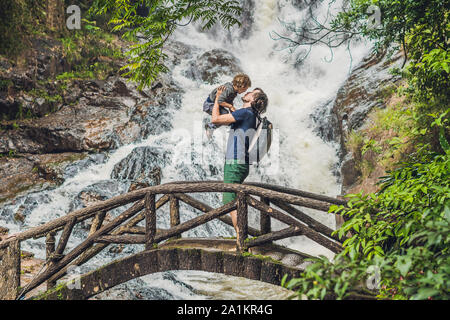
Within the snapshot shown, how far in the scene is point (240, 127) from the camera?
4344 mm

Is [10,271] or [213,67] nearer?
[10,271]

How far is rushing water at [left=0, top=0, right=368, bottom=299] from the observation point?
7.50 meters

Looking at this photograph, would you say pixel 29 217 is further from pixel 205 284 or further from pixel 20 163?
pixel 205 284

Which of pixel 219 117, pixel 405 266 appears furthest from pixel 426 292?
pixel 219 117

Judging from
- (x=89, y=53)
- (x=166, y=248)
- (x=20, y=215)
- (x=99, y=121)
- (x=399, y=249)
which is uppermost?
(x=89, y=53)

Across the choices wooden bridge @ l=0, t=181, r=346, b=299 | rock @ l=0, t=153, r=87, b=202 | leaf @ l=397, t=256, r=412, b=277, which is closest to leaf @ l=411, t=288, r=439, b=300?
leaf @ l=397, t=256, r=412, b=277

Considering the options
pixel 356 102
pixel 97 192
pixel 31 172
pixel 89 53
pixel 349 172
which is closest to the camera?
pixel 349 172

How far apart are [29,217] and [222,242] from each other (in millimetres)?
6798

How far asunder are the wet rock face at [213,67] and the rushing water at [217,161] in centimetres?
36

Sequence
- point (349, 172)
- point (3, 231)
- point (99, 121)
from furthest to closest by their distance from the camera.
→ 1. point (99, 121)
2. point (349, 172)
3. point (3, 231)

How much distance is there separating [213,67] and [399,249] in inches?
561

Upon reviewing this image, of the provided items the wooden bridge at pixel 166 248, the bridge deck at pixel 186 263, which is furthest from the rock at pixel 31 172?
the bridge deck at pixel 186 263

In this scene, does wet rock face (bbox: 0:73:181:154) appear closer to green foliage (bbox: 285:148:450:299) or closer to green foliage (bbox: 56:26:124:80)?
green foliage (bbox: 56:26:124:80)

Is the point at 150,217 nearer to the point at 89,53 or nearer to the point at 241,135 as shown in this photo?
the point at 241,135
